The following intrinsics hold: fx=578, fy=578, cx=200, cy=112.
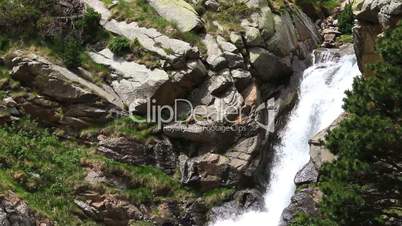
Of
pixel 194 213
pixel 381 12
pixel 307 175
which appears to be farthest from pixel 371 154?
pixel 194 213

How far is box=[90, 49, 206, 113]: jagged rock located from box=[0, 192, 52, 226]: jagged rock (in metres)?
8.78

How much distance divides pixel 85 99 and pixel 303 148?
479 inches

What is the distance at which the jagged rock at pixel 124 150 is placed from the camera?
97.7 feet

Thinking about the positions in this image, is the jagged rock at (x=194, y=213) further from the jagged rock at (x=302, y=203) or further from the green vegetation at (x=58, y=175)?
the jagged rock at (x=302, y=203)

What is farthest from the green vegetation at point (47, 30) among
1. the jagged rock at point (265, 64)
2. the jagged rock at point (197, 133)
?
the jagged rock at point (265, 64)

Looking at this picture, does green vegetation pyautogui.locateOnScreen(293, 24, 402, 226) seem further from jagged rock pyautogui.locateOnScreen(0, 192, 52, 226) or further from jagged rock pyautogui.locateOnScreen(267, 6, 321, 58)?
jagged rock pyautogui.locateOnScreen(267, 6, 321, 58)

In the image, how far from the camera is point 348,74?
35.2m

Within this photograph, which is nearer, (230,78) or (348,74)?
(230,78)

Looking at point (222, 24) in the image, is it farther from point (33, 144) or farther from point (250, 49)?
point (33, 144)

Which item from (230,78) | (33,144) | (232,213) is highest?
(230,78)

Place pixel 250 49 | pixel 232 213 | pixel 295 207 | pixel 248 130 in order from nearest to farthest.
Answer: pixel 295 207 → pixel 232 213 → pixel 248 130 → pixel 250 49

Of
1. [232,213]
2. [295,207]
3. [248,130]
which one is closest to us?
[295,207]

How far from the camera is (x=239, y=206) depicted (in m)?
29.5

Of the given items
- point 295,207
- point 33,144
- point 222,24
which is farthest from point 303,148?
point 33,144
